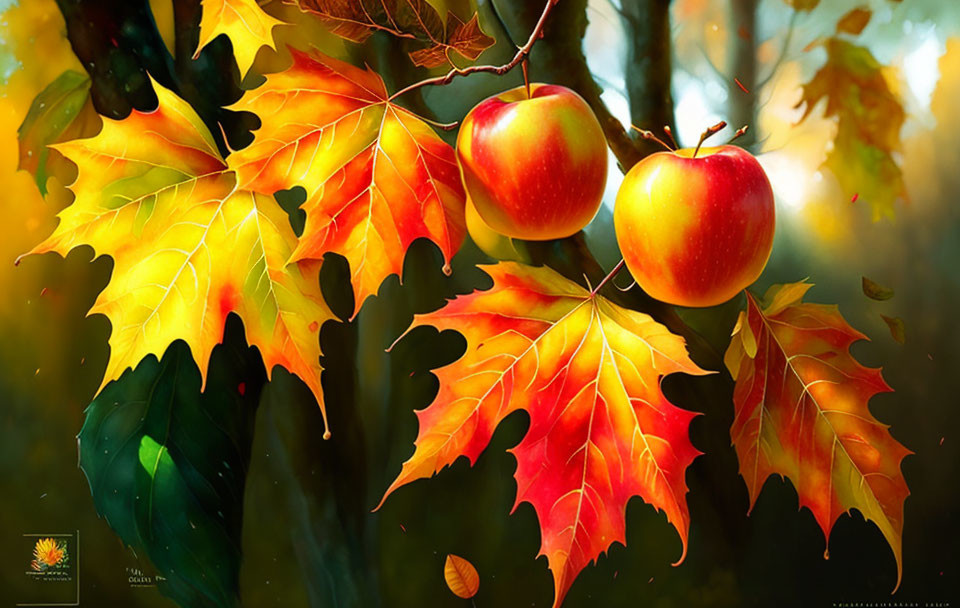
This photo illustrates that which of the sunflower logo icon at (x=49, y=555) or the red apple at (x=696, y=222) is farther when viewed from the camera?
the sunflower logo icon at (x=49, y=555)

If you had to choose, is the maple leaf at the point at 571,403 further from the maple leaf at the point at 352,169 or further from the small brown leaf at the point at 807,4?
the small brown leaf at the point at 807,4

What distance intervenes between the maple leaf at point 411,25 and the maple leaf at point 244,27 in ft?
0.14

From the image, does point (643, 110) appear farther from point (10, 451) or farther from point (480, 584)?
point (10, 451)

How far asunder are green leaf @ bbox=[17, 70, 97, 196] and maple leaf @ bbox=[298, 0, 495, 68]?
22cm

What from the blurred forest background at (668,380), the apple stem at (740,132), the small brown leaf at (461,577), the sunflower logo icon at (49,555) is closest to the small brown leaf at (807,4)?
the blurred forest background at (668,380)

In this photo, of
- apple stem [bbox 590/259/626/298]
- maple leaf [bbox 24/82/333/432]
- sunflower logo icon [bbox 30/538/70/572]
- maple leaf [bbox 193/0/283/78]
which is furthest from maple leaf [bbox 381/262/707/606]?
sunflower logo icon [bbox 30/538/70/572]

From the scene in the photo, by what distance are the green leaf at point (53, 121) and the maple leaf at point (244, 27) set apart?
12 cm

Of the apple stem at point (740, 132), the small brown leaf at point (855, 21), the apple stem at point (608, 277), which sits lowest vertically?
the apple stem at point (608, 277)

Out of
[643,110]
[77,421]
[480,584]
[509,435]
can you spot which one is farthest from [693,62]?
[77,421]

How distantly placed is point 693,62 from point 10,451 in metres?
0.69

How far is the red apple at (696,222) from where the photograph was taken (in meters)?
0.49

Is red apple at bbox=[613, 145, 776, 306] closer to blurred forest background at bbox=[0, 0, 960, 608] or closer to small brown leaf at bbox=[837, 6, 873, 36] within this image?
blurred forest background at bbox=[0, 0, 960, 608]

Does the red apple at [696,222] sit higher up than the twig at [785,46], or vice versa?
the twig at [785,46]

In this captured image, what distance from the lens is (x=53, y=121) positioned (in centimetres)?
61
